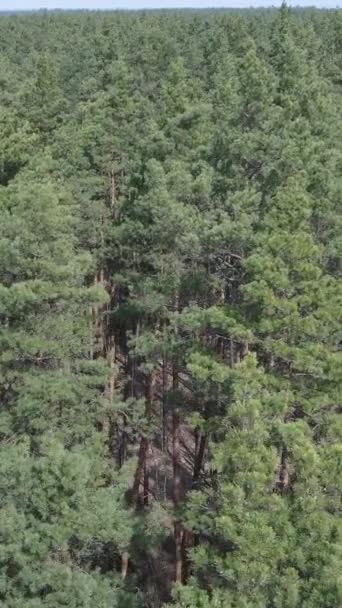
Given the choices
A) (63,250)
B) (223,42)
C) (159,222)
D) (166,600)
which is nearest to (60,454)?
(63,250)

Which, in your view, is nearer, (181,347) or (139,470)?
(181,347)

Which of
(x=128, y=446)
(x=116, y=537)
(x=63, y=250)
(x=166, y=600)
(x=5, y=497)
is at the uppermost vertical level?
(x=63, y=250)

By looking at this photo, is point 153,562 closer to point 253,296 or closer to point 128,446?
point 128,446

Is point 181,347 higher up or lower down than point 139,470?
higher up

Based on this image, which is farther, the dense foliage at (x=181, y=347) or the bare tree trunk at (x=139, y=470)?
the bare tree trunk at (x=139, y=470)

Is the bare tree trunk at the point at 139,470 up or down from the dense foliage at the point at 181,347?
down

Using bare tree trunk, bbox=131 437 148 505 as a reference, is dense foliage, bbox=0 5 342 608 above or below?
above

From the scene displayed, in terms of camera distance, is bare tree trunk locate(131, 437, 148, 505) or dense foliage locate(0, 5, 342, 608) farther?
bare tree trunk locate(131, 437, 148, 505)

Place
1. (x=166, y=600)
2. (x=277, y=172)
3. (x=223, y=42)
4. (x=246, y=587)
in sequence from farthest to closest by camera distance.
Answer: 1. (x=223, y=42)
2. (x=166, y=600)
3. (x=277, y=172)
4. (x=246, y=587)
